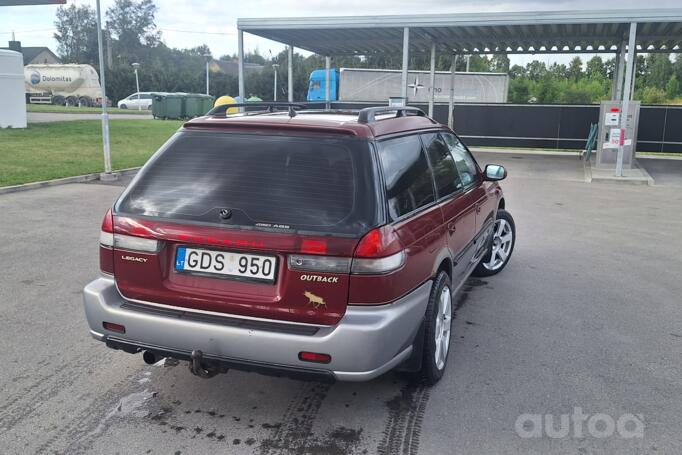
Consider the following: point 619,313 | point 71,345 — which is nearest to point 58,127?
point 71,345

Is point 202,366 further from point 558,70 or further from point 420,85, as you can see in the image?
point 558,70

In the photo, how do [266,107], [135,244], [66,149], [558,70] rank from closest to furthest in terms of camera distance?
[135,244] → [266,107] → [66,149] → [558,70]

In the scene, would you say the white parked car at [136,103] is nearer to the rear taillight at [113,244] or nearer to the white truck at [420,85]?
the white truck at [420,85]

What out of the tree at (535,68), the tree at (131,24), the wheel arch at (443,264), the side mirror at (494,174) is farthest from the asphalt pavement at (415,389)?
the tree at (131,24)

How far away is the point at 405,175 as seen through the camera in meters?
3.69

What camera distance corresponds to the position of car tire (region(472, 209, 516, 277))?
645 centimetres

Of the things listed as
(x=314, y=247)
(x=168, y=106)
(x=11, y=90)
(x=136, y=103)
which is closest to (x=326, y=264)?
(x=314, y=247)

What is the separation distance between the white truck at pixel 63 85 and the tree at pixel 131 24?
1893 inches

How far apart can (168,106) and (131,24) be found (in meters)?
72.6

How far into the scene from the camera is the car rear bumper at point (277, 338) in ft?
10.1

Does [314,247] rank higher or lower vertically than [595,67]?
lower

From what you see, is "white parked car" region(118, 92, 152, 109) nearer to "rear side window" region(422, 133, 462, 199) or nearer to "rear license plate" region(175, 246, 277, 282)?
"rear side window" region(422, 133, 462, 199)

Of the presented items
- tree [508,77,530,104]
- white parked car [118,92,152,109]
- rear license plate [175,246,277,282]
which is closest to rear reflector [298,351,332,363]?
rear license plate [175,246,277,282]

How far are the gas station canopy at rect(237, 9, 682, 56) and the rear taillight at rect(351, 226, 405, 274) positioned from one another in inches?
545
